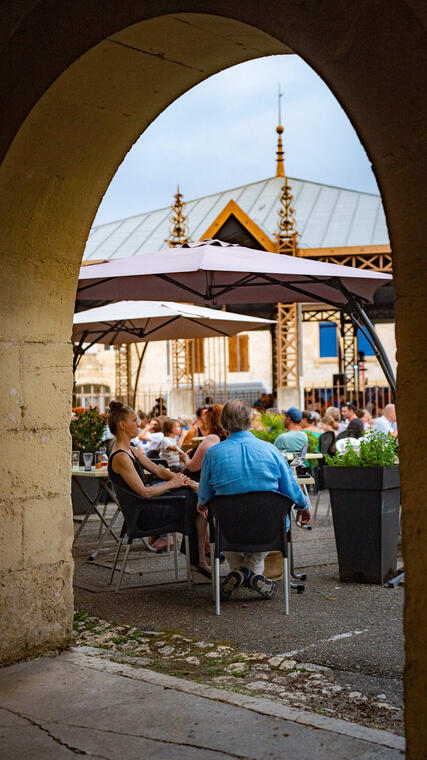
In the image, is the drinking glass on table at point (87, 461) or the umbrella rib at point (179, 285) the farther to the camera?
the umbrella rib at point (179, 285)

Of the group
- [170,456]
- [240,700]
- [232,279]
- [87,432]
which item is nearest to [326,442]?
[170,456]

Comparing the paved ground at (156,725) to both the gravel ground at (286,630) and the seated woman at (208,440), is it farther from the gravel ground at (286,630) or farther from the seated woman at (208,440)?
the seated woman at (208,440)

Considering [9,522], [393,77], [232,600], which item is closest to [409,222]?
[393,77]

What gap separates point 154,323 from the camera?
1243 cm

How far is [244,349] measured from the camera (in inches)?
1219

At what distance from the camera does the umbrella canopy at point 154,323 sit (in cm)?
1064

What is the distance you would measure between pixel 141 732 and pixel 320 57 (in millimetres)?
2518

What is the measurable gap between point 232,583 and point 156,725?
2573 millimetres

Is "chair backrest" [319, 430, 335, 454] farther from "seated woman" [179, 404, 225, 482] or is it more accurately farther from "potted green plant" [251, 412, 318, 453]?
"seated woman" [179, 404, 225, 482]

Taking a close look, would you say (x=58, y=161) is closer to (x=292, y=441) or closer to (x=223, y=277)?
(x=223, y=277)

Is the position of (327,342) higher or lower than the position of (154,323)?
higher

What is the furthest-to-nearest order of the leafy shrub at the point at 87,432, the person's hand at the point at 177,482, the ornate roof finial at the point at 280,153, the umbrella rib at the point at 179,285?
the ornate roof finial at the point at 280,153 < the leafy shrub at the point at 87,432 < the umbrella rib at the point at 179,285 < the person's hand at the point at 177,482

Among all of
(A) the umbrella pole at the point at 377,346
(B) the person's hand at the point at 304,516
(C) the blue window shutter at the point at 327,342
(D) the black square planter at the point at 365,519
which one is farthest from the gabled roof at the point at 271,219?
(D) the black square planter at the point at 365,519

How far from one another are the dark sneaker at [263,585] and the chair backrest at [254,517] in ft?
1.50
